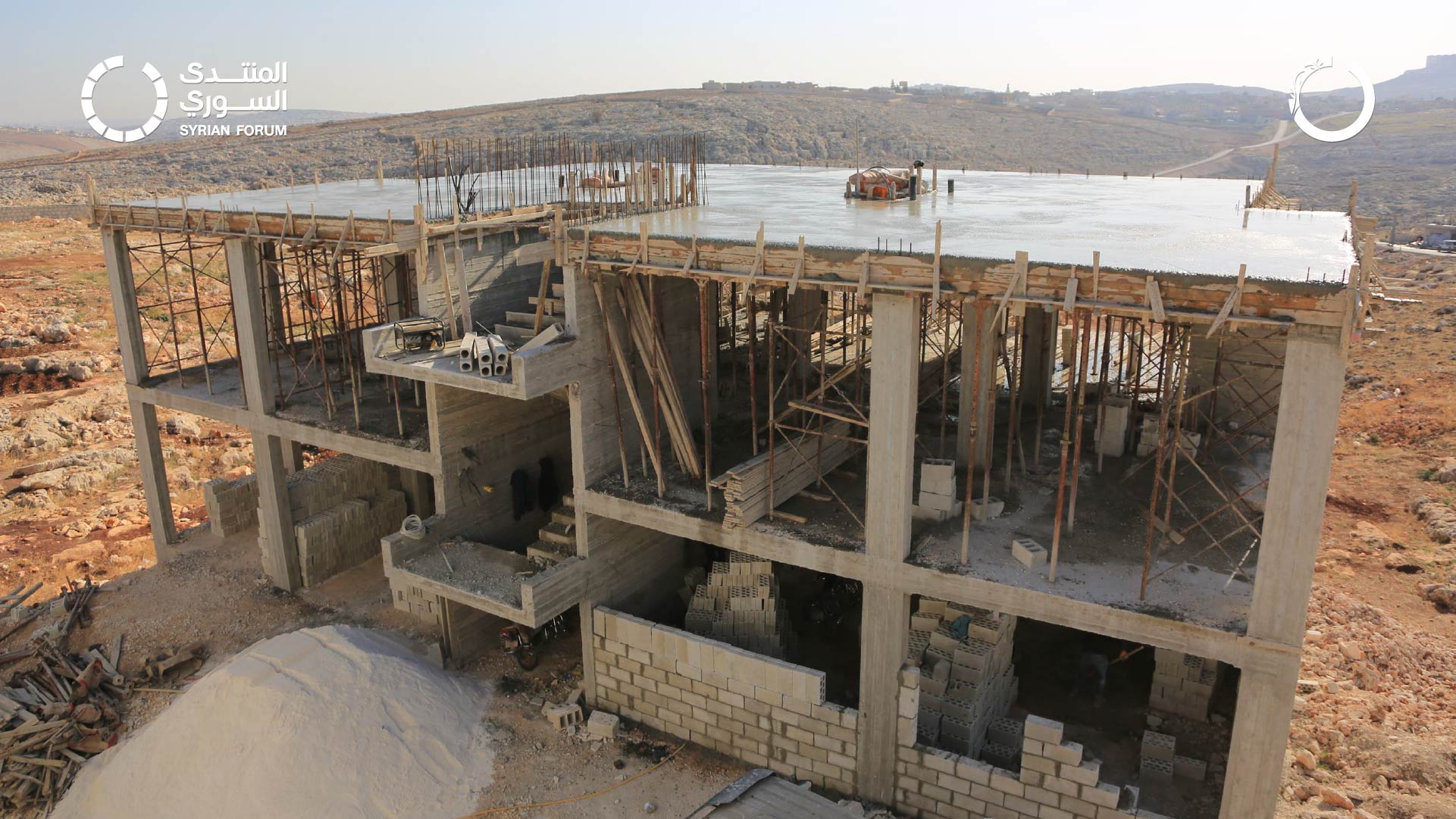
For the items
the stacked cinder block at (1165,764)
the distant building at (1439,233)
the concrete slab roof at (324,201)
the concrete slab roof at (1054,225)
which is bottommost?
the stacked cinder block at (1165,764)

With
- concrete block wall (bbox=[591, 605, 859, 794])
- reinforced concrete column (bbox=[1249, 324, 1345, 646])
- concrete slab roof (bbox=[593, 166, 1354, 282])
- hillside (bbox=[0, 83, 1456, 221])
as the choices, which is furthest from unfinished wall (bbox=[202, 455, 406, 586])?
hillside (bbox=[0, 83, 1456, 221])

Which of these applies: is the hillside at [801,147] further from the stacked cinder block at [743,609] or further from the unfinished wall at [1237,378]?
the stacked cinder block at [743,609]

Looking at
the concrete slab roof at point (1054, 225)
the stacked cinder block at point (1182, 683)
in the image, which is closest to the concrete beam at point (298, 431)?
the concrete slab roof at point (1054, 225)

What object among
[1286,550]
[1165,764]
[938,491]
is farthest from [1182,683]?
[1286,550]

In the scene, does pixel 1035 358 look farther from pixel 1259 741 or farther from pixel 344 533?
pixel 344 533

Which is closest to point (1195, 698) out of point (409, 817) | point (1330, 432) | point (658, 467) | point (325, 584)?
point (1330, 432)

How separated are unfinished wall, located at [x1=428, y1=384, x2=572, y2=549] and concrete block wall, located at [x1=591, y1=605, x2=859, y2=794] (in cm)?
380

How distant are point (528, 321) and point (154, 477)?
12.3 meters

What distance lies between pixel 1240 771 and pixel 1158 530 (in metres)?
3.58

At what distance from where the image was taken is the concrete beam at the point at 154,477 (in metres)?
23.1

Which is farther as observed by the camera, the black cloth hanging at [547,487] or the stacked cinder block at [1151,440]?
the black cloth hanging at [547,487]

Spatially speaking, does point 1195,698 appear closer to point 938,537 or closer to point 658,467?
point 938,537

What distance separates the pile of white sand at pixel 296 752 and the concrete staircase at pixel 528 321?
585 centimetres

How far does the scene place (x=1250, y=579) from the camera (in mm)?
12602
